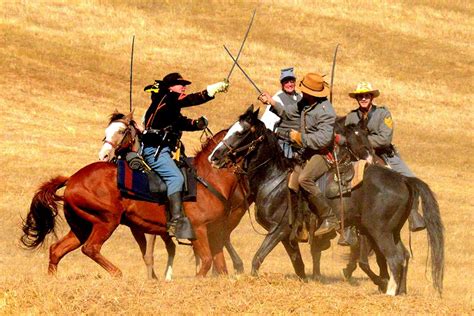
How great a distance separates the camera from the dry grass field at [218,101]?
1248cm

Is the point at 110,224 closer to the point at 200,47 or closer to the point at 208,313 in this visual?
the point at 208,313

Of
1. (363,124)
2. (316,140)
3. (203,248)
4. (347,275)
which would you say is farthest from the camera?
(347,275)

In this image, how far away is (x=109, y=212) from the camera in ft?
50.9

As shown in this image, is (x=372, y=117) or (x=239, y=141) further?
(x=372, y=117)

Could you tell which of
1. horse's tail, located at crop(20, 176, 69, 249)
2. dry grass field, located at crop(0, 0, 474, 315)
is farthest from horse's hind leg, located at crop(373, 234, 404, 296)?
horse's tail, located at crop(20, 176, 69, 249)

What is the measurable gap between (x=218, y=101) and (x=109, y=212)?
89.3 ft

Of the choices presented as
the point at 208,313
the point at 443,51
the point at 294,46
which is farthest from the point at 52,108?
the point at 208,313

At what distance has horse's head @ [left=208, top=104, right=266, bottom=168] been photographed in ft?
49.2

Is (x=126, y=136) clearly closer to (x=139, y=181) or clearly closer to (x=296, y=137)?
(x=139, y=181)

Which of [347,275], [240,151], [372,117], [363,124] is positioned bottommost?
[347,275]

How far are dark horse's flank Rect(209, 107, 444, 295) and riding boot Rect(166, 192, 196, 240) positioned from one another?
85 cm

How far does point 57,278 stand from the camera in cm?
1382

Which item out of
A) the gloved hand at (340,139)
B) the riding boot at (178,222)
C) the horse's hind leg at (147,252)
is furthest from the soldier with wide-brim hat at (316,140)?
the horse's hind leg at (147,252)

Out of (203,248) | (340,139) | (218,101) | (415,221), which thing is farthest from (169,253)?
(218,101)
